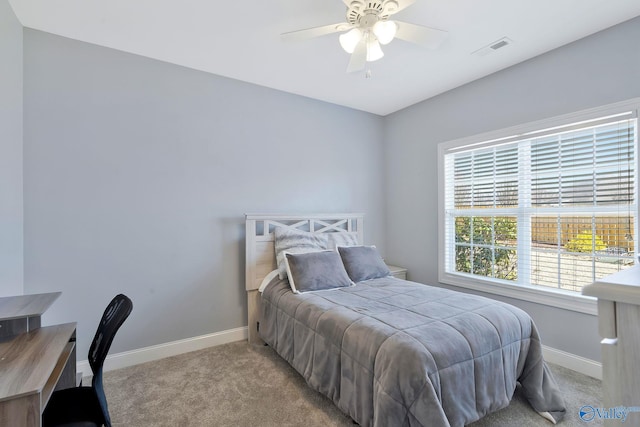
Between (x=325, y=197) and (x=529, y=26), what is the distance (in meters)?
2.40

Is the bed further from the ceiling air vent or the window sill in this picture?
the ceiling air vent

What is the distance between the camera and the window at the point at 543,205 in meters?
2.26

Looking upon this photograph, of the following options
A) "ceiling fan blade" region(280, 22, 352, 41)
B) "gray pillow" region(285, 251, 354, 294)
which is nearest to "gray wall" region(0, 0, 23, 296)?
"ceiling fan blade" region(280, 22, 352, 41)

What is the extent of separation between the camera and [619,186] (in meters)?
2.25

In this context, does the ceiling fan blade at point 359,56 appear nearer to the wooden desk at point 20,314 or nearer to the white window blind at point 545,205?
the white window blind at point 545,205

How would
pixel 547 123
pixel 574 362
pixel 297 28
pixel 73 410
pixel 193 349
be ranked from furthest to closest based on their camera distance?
pixel 193 349 → pixel 547 123 → pixel 574 362 → pixel 297 28 → pixel 73 410

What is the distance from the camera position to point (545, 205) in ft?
8.76

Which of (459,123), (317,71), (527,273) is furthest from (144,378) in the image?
(459,123)

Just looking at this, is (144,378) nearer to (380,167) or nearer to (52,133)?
(52,133)

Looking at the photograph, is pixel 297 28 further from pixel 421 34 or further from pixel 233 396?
pixel 233 396

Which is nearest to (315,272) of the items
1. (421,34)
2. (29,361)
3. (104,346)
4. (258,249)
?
(258,249)

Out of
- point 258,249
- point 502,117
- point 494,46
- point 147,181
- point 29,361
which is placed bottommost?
point 29,361

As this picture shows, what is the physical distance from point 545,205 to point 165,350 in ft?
12.0

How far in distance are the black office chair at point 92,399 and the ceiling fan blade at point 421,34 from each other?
216 centimetres
